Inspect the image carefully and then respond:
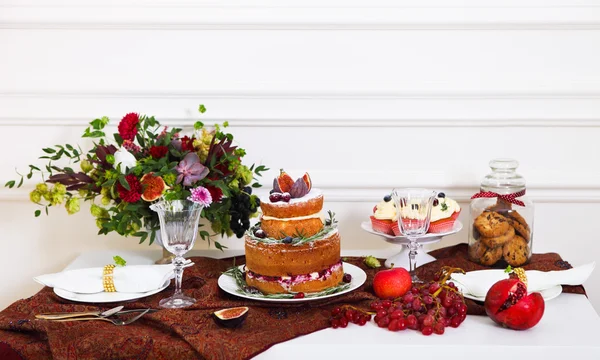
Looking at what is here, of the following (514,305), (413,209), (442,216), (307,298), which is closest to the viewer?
(514,305)

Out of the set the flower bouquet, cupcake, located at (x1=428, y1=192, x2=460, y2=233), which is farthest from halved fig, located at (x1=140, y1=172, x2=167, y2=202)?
cupcake, located at (x1=428, y1=192, x2=460, y2=233)

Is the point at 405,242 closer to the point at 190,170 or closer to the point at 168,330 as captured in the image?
the point at 190,170

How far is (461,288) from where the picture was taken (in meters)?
1.92

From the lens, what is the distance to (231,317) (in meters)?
1.70

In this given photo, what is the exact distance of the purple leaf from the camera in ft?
6.33

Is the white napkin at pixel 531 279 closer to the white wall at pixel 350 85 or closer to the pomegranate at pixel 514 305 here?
the pomegranate at pixel 514 305

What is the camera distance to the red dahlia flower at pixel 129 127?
2.16m

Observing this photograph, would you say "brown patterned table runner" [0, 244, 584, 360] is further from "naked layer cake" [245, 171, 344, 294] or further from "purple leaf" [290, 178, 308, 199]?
"purple leaf" [290, 178, 308, 199]

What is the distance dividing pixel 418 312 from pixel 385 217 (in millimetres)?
479

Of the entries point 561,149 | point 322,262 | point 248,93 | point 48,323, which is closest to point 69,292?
point 48,323

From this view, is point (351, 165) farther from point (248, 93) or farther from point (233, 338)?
point (233, 338)

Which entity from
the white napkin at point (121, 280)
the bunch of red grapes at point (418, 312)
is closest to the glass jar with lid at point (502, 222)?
the bunch of red grapes at point (418, 312)

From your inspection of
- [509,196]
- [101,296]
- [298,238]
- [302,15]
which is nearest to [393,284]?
[298,238]

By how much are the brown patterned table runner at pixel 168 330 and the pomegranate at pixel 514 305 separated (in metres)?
0.13
